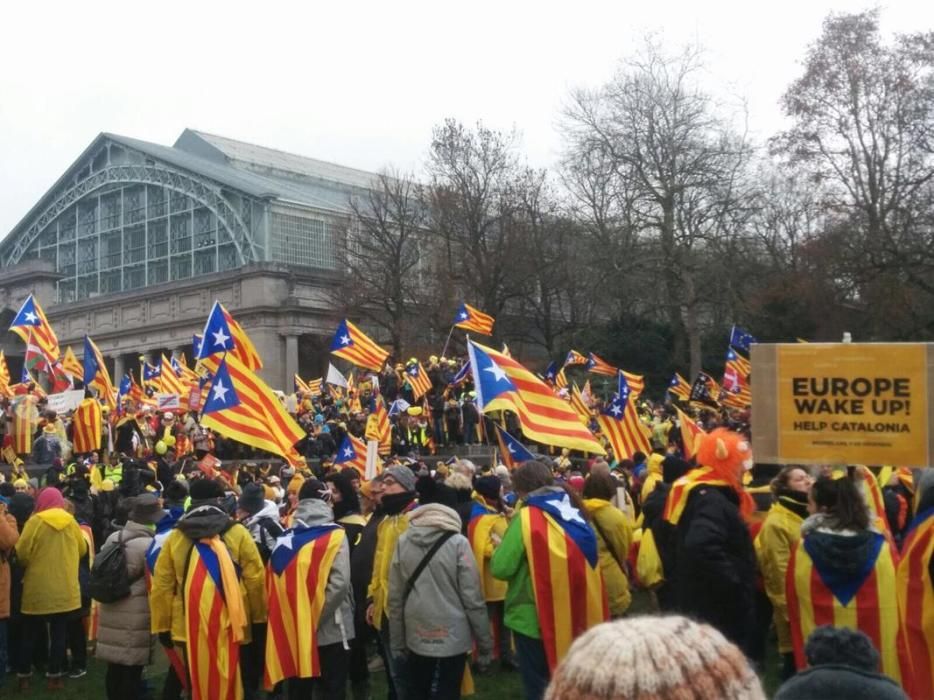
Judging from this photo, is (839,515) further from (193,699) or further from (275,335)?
(275,335)

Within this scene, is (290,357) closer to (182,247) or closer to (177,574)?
(182,247)

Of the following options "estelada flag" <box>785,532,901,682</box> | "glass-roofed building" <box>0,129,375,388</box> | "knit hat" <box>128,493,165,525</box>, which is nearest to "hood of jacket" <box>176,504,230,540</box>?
"knit hat" <box>128,493,165,525</box>

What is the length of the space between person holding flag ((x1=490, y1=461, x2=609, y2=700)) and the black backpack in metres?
2.61

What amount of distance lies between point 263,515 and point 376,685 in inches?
71.9

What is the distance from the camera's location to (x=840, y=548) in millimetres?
5609

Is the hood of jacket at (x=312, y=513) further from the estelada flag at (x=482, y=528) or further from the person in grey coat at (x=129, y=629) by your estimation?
the estelada flag at (x=482, y=528)

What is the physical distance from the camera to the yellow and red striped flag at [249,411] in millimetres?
9516

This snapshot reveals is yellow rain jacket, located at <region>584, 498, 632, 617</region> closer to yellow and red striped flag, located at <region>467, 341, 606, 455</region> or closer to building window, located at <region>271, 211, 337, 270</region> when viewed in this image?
yellow and red striped flag, located at <region>467, 341, 606, 455</region>

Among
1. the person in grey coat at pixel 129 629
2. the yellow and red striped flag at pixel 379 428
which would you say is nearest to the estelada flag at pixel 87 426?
the yellow and red striped flag at pixel 379 428

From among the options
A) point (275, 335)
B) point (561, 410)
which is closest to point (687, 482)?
point (561, 410)

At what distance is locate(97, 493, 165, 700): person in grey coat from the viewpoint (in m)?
7.40

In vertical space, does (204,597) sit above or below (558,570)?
below

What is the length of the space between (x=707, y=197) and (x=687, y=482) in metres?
37.0

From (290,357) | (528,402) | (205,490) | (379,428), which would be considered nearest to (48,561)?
(205,490)
